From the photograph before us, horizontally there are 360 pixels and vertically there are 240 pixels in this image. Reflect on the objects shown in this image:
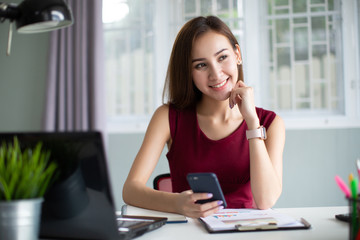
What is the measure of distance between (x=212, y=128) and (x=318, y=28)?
1.91 m

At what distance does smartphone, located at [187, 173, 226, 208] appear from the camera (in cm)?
107

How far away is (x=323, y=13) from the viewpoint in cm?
324

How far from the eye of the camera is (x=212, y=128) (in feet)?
5.89

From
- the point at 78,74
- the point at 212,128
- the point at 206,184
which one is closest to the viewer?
the point at 206,184

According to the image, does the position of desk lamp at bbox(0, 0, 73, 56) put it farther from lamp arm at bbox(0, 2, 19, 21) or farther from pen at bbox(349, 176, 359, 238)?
pen at bbox(349, 176, 359, 238)

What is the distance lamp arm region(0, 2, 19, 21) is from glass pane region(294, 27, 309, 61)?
8.73ft

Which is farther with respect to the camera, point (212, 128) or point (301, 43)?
point (301, 43)

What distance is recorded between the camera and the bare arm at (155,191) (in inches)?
45.5

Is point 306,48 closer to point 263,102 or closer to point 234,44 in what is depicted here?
point 263,102

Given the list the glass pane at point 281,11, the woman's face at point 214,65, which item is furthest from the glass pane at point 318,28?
the woman's face at point 214,65

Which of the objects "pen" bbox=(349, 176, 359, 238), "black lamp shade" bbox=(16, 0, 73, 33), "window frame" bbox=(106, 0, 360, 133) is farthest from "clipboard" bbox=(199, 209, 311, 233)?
"window frame" bbox=(106, 0, 360, 133)

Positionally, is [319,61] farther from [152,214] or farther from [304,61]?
[152,214]

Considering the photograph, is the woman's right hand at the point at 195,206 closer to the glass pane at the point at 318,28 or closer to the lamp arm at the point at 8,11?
the lamp arm at the point at 8,11

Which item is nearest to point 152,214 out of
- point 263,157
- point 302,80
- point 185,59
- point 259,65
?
point 263,157
